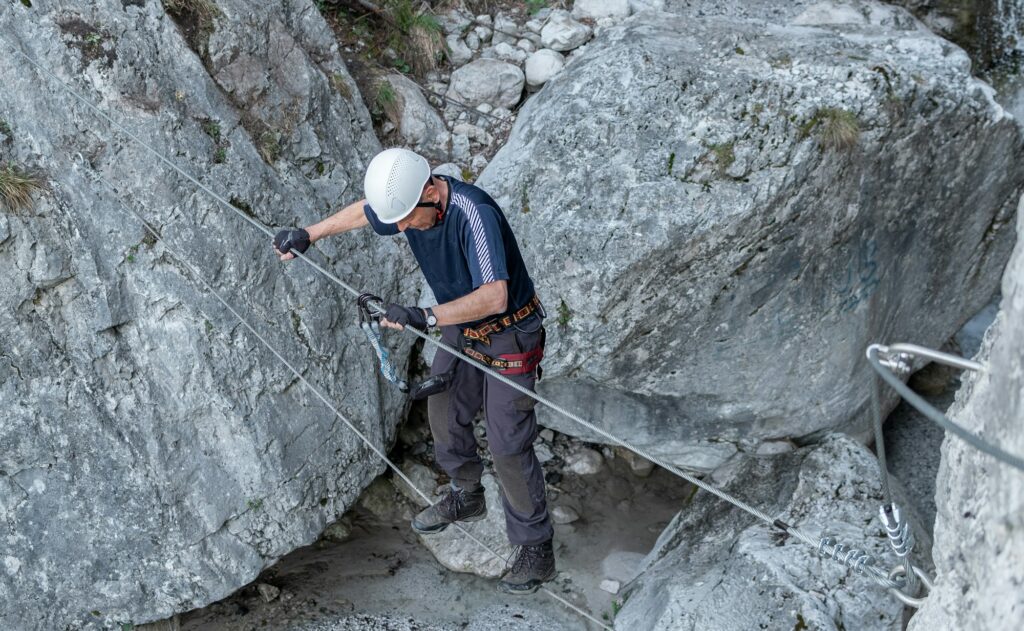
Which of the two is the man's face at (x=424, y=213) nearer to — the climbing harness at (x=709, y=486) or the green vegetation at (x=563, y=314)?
the climbing harness at (x=709, y=486)

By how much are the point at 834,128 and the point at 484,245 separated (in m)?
2.53

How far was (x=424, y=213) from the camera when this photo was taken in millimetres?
4164

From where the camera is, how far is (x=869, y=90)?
17.8 feet

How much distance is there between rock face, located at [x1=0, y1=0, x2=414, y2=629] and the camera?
4980 millimetres

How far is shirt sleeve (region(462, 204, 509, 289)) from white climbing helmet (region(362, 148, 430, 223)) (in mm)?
280

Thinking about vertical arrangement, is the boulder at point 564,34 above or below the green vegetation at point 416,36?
below

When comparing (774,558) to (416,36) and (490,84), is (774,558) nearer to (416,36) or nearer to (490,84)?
(490,84)

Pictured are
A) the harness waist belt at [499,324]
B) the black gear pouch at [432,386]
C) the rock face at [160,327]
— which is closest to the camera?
the harness waist belt at [499,324]

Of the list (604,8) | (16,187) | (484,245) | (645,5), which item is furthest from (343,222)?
(645,5)

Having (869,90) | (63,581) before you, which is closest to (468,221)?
(869,90)

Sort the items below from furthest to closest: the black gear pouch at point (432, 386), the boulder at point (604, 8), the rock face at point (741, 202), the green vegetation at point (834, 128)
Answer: the boulder at point (604, 8)
the rock face at point (741, 202)
the green vegetation at point (834, 128)
the black gear pouch at point (432, 386)

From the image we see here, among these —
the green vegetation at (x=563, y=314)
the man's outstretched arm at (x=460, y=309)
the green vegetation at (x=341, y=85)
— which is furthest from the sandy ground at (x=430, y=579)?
the green vegetation at (x=341, y=85)

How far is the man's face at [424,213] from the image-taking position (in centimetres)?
413

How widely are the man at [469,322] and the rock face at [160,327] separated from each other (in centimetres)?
91
